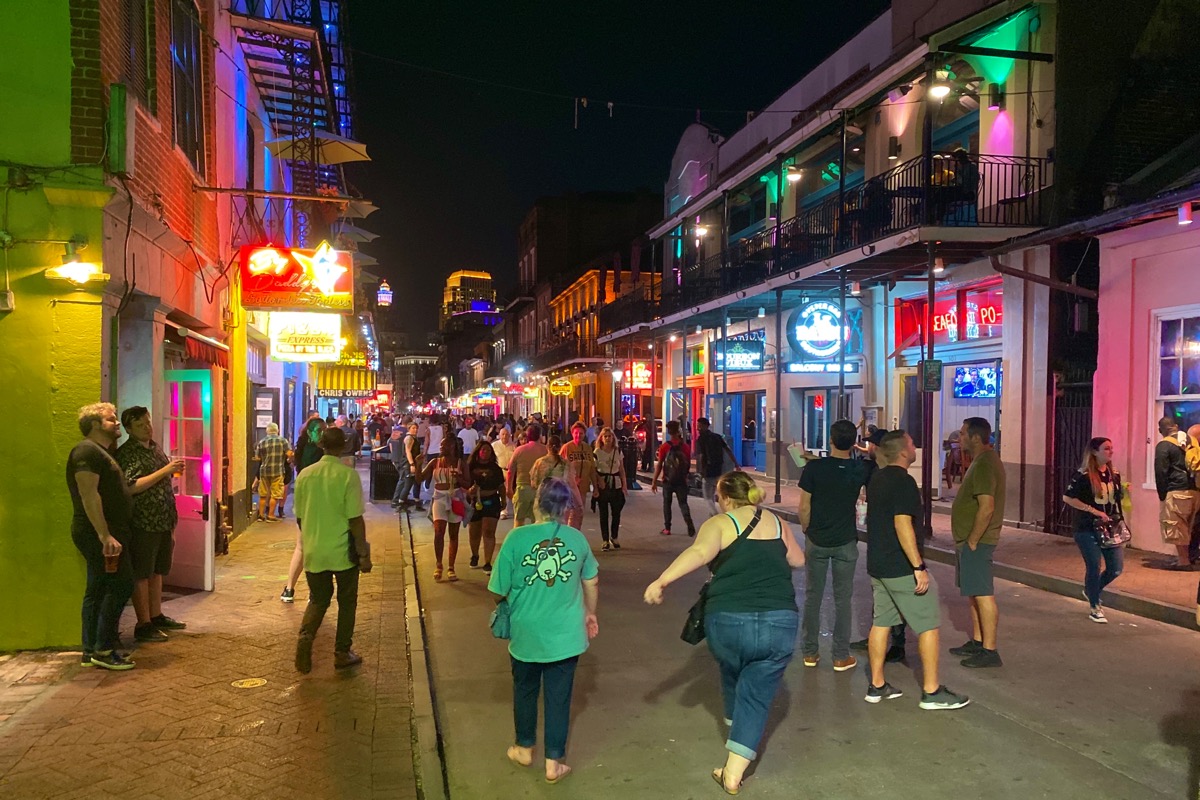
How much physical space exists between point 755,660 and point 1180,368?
9354mm

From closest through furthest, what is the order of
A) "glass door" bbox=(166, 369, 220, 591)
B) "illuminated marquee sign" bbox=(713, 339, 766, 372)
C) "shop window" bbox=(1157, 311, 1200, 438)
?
"glass door" bbox=(166, 369, 220, 591)
"shop window" bbox=(1157, 311, 1200, 438)
"illuminated marquee sign" bbox=(713, 339, 766, 372)

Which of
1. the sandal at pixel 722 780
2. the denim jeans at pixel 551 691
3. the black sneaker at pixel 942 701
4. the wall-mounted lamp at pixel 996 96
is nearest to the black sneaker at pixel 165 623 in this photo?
the denim jeans at pixel 551 691

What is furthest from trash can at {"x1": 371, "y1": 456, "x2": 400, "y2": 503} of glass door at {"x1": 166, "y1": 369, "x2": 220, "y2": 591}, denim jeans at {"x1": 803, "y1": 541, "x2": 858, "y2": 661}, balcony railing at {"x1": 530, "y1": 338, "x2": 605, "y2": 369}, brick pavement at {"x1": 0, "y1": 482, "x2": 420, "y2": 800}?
balcony railing at {"x1": 530, "y1": 338, "x2": 605, "y2": 369}

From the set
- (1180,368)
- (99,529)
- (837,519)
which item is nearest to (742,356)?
(1180,368)

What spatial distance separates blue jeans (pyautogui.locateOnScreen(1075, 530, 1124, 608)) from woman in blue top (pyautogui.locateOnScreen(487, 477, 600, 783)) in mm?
5195

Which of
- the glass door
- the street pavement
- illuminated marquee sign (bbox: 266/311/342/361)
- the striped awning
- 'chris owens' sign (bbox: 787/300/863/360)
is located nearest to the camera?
the street pavement

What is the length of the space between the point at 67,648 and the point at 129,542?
3.25 feet

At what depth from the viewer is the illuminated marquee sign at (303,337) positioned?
1498 centimetres

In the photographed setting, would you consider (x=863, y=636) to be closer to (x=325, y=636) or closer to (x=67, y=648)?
(x=325, y=636)

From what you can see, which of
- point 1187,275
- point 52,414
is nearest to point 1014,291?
point 1187,275

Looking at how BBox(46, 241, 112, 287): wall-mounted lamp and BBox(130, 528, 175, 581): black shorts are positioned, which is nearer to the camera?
BBox(46, 241, 112, 287): wall-mounted lamp

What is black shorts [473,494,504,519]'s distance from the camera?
992 cm

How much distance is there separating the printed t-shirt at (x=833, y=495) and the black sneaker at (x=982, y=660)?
4.12ft

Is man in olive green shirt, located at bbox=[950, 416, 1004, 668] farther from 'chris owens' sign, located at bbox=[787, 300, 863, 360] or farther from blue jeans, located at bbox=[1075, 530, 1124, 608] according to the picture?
'chris owens' sign, located at bbox=[787, 300, 863, 360]
